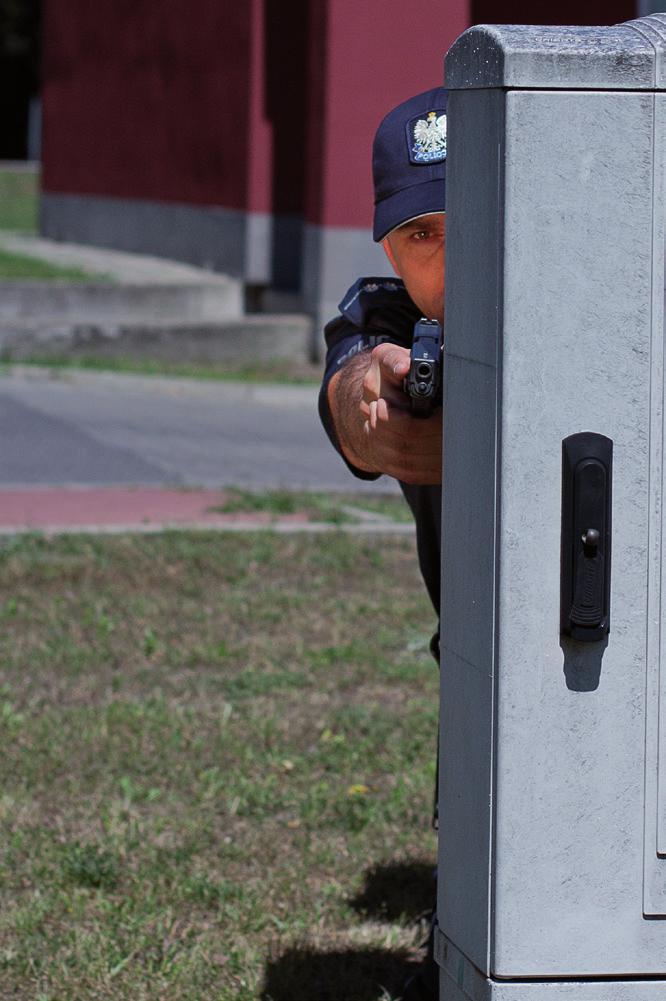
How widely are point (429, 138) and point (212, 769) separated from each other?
2.42 m

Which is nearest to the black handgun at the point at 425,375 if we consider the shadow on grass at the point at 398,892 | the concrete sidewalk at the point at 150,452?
the shadow on grass at the point at 398,892

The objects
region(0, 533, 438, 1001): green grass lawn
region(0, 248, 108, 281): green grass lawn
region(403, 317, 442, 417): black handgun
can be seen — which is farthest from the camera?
region(0, 248, 108, 281): green grass lawn

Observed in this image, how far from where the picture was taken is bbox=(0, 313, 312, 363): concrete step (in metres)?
13.2

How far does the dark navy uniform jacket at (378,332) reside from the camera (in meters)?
2.70

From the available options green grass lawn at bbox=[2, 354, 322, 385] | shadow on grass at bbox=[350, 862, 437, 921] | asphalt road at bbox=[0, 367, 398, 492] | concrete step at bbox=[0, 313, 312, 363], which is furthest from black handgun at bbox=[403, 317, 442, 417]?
concrete step at bbox=[0, 313, 312, 363]

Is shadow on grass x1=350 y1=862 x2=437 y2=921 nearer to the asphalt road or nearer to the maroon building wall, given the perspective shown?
the asphalt road

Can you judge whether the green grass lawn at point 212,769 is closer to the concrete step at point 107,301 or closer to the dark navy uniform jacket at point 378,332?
the dark navy uniform jacket at point 378,332

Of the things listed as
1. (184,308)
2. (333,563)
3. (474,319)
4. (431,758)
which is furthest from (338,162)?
(474,319)

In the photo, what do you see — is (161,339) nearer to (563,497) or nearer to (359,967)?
(359,967)

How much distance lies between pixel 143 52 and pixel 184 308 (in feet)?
12.2

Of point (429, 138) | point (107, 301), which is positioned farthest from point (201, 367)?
point (429, 138)

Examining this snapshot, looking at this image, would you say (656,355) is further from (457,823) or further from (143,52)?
(143,52)

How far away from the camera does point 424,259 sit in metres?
2.58

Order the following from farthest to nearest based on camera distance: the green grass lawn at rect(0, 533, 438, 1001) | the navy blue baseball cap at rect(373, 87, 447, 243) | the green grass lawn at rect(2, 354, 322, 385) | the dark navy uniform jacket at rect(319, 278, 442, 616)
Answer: the green grass lawn at rect(2, 354, 322, 385) → the green grass lawn at rect(0, 533, 438, 1001) → the dark navy uniform jacket at rect(319, 278, 442, 616) → the navy blue baseball cap at rect(373, 87, 447, 243)
